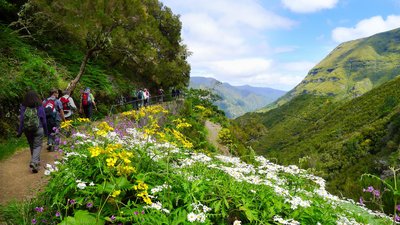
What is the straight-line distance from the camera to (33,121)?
713 cm

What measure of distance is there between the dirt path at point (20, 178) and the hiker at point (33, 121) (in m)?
0.36

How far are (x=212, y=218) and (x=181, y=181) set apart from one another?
23.4 inches

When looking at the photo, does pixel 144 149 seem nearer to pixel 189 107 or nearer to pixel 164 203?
pixel 164 203

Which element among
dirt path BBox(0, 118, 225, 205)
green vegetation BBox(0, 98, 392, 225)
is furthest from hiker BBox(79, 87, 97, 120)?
green vegetation BBox(0, 98, 392, 225)

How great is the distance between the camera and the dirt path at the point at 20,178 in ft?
19.3

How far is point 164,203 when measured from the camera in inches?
134

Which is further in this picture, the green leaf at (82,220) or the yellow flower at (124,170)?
the yellow flower at (124,170)

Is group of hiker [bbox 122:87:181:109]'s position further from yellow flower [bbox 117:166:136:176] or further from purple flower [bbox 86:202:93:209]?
purple flower [bbox 86:202:93:209]

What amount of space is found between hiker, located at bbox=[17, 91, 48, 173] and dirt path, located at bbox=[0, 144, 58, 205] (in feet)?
1.18

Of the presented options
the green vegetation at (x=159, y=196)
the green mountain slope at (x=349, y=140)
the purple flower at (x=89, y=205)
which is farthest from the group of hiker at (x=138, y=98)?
the purple flower at (x=89, y=205)

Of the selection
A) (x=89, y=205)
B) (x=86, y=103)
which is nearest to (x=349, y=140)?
(x=86, y=103)

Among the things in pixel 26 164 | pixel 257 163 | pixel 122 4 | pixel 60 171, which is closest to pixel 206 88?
pixel 122 4

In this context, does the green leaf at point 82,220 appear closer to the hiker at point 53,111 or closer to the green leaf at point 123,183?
the green leaf at point 123,183

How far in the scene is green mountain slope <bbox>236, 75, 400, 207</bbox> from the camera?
169ft
